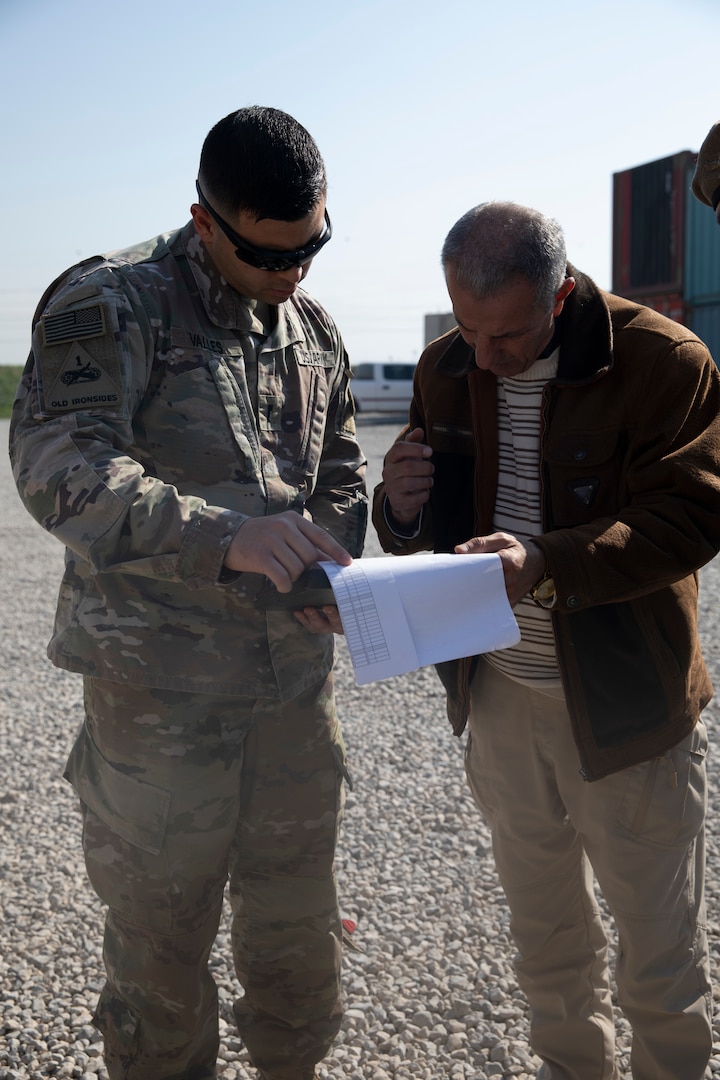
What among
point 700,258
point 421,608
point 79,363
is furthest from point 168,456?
point 700,258

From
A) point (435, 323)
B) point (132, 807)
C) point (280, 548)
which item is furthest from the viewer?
point (435, 323)

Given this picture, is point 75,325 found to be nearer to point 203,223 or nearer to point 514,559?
point 203,223

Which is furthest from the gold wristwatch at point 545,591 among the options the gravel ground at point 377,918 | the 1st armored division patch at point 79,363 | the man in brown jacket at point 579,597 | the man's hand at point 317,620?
the gravel ground at point 377,918

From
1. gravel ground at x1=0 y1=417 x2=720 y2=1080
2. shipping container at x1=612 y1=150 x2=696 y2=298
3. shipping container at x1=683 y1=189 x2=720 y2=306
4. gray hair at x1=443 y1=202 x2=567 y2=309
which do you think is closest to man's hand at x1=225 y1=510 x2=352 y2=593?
gray hair at x1=443 y1=202 x2=567 y2=309

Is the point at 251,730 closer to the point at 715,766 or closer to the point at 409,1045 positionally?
the point at 409,1045

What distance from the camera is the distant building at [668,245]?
63.8 feet

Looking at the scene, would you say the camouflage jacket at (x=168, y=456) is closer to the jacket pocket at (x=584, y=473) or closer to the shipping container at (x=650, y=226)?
the jacket pocket at (x=584, y=473)

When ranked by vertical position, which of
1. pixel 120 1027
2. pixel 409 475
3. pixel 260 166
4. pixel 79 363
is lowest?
pixel 120 1027

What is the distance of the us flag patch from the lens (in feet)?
6.98

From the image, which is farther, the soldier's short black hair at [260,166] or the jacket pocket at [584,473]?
the jacket pocket at [584,473]

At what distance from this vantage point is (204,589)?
91.9 inches

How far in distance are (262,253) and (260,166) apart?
19 cm

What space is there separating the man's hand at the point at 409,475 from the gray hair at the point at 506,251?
456mm

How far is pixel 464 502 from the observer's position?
102 inches
